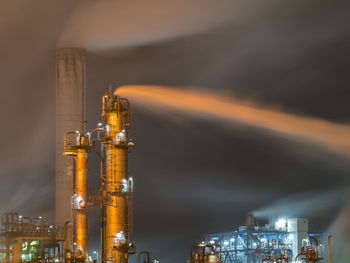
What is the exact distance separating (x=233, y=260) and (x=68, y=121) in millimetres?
29896

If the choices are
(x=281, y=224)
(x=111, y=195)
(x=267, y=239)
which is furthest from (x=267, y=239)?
(x=111, y=195)

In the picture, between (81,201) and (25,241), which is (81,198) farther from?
(25,241)

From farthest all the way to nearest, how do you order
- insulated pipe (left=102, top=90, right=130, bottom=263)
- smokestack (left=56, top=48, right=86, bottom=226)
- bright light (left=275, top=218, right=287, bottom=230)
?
bright light (left=275, top=218, right=287, bottom=230) < smokestack (left=56, top=48, right=86, bottom=226) < insulated pipe (left=102, top=90, right=130, bottom=263)

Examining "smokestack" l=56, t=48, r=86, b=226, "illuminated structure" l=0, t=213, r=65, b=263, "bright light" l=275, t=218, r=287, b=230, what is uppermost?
"smokestack" l=56, t=48, r=86, b=226

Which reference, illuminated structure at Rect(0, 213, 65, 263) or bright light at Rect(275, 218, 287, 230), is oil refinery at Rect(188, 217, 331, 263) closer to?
bright light at Rect(275, 218, 287, 230)

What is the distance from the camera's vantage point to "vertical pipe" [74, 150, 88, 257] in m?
41.8

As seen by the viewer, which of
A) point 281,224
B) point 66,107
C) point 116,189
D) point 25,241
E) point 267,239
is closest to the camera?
point 116,189

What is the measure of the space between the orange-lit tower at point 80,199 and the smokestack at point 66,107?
12574mm

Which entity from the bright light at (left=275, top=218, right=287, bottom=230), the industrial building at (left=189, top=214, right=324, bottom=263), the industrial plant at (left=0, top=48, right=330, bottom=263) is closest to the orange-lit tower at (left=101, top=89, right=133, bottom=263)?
the industrial plant at (left=0, top=48, right=330, bottom=263)

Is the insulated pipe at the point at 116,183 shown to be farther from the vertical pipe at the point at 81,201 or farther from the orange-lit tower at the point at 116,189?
the vertical pipe at the point at 81,201

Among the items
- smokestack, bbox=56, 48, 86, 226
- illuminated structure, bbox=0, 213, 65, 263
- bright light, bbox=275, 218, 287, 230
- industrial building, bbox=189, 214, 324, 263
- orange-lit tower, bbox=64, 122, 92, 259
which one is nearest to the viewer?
orange-lit tower, bbox=64, 122, 92, 259

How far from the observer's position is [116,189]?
1649 inches

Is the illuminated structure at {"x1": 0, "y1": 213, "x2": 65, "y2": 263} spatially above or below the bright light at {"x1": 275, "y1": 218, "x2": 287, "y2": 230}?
below

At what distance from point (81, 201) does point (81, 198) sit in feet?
0.65
